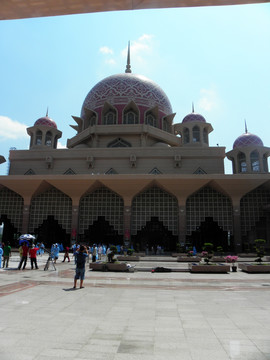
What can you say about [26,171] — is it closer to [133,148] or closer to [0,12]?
[133,148]

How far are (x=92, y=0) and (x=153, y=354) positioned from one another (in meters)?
4.19

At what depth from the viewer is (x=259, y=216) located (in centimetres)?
2761

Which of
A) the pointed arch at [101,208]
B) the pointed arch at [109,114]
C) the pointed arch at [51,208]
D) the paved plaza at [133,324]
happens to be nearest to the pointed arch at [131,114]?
the pointed arch at [109,114]

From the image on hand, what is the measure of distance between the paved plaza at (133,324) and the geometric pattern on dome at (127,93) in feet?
102

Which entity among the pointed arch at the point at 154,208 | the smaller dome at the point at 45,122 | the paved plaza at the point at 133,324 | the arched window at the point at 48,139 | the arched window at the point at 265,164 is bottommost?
the paved plaza at the point at 133,324

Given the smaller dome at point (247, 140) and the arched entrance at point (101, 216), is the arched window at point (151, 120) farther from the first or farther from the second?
the arched entrance at point (101, 216)

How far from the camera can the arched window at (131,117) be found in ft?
117

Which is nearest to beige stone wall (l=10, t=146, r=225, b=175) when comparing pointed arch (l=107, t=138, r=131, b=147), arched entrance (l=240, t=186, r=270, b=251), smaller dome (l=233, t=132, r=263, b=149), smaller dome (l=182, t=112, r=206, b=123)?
smaller dome (l=233, t=132, r=263, b=149)

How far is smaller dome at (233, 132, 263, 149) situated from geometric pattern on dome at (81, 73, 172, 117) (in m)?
10.2

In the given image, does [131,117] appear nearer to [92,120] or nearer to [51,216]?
[92,120]

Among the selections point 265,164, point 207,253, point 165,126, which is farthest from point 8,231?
point 265,164

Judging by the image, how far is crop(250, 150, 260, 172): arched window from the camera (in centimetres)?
3060

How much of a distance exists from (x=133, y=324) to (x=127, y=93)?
1356 inches

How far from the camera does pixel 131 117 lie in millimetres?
36062
